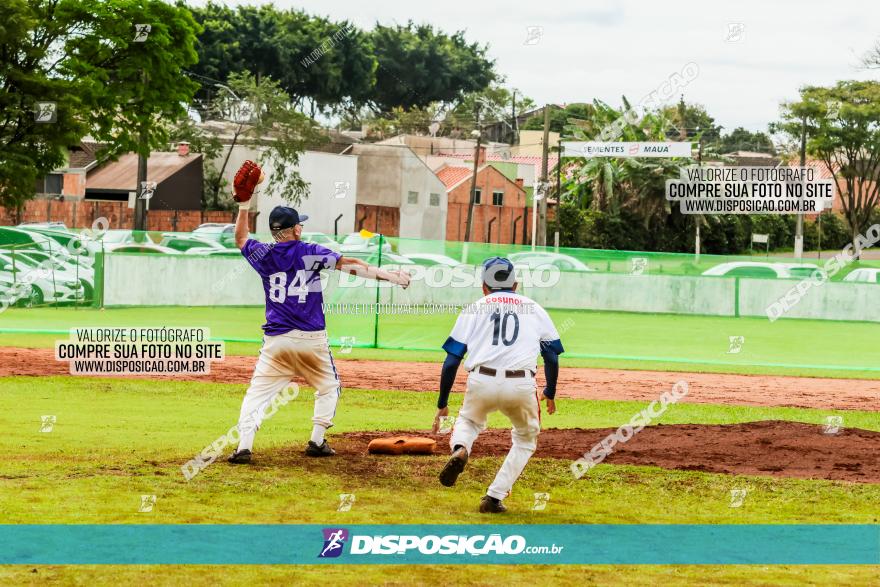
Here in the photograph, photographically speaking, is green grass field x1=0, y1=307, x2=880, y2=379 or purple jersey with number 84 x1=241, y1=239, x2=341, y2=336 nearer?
purple jersey with number 84 x1=241, y1=239, x2=341, y2=336

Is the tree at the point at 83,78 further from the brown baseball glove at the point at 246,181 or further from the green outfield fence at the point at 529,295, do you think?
the brown baseball glove at the point at 246,181

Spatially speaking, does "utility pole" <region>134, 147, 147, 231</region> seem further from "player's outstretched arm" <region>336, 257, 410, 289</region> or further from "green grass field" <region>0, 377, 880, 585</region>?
"player's outstretched arm" <region>336, 257, 410, 289</region>

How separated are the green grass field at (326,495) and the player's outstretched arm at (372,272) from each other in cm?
163

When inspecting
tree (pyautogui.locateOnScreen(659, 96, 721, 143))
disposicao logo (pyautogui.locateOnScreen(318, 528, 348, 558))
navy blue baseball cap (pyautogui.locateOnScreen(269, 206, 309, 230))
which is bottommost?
disposicao logo (pyautogui.locateOnScreen(318, 528, 348, 558))

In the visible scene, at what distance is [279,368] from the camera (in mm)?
9531

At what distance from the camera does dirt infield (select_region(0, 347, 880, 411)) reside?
1712 cm

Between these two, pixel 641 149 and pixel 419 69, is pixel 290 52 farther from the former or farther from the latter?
pixel 641 149

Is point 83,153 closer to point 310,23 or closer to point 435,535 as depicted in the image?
point 310,23

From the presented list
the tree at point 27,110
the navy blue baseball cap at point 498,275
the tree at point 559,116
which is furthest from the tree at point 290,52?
the navy blue baseball cap at point 498,275

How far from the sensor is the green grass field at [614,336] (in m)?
22.5

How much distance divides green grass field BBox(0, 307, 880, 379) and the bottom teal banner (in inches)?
576

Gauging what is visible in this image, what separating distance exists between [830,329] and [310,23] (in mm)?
71964

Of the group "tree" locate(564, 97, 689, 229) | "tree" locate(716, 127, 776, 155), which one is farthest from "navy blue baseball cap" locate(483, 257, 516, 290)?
"tree" locate(716, 127, 776, 155)

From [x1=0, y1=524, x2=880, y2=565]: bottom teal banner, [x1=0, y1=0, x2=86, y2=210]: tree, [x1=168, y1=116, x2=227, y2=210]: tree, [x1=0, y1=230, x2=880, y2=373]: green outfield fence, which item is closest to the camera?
[x1=0, y1=524, x2=880, y2=565]: bottom teal banner
